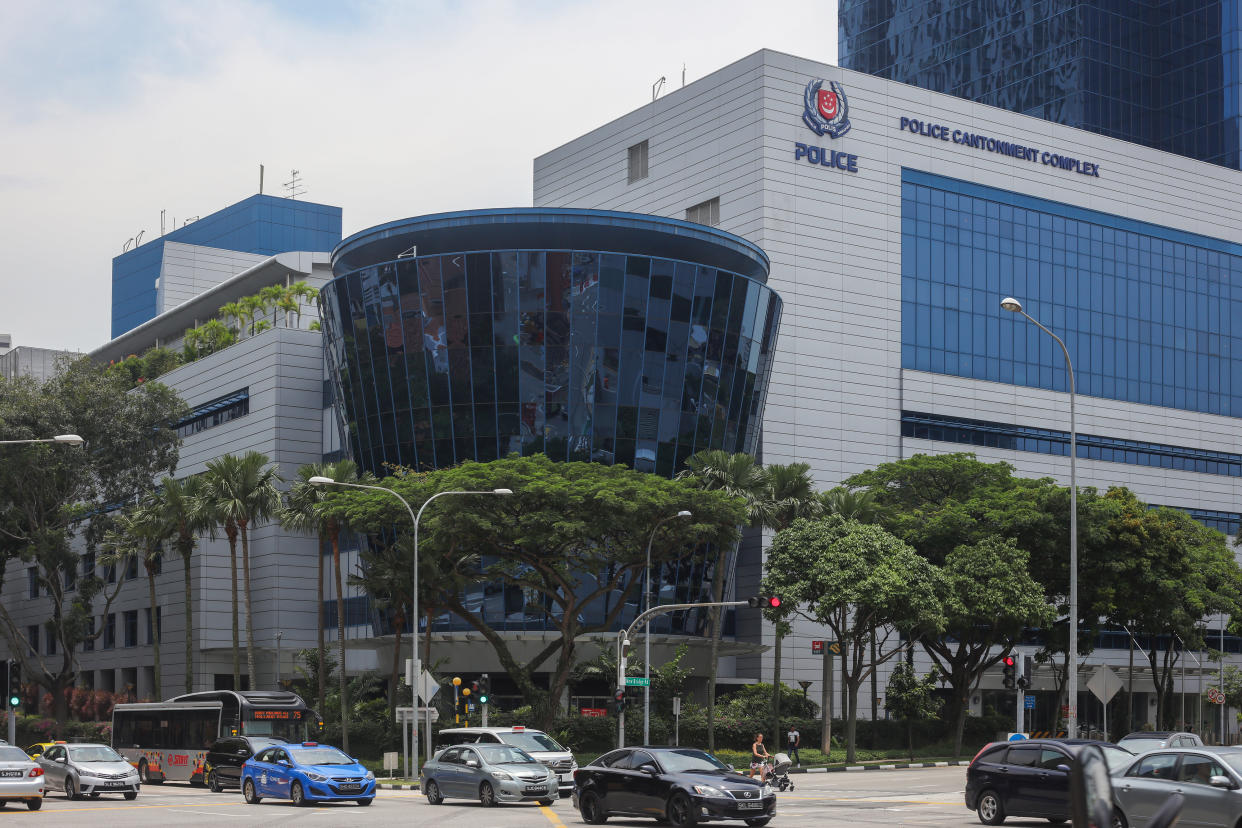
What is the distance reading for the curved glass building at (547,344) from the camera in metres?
69.4

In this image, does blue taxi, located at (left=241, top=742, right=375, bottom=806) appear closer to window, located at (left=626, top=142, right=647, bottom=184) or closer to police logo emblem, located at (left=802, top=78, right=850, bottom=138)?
police logo emblem, located at (left=802, top=78, right=850, bottom=138)

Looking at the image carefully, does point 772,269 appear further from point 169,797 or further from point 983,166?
point 169,797

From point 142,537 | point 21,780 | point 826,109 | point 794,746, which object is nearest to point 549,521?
point 794,746

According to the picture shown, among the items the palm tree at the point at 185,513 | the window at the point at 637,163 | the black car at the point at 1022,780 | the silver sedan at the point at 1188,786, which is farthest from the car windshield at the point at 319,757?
the window at the point at 637,163

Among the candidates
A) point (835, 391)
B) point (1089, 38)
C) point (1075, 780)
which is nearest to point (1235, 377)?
point (835, 391)

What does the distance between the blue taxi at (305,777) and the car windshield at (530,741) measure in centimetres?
409

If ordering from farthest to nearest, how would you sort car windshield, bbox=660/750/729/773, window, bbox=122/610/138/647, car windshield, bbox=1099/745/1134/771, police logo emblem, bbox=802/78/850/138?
1. window, bbox=122/610/138/647
2. police logo emblem, bbox=802/78/850/138
3. car windshield, bbox=660/750/729/773
4. car windshield, bbox=1099/745/1134/771

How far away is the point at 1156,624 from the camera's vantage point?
222ft

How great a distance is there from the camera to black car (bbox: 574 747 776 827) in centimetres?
2652

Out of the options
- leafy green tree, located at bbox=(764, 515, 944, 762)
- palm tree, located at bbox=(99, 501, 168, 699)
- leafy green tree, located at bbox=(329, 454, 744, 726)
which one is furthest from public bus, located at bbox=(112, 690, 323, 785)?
palm tree, located at bbox=(99, 501, 168, 699)

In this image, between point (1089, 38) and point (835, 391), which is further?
point (1089, 38)

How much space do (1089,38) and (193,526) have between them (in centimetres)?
10805

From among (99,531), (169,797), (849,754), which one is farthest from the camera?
(99,531)

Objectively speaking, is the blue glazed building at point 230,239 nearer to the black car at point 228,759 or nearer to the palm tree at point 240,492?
the palm tree at point 240,492
